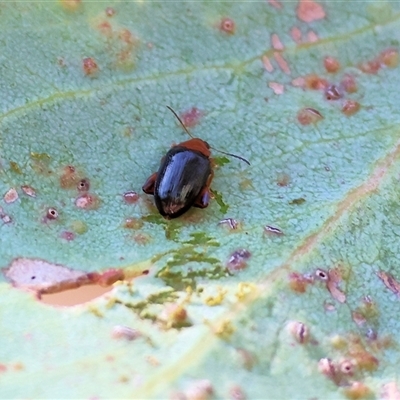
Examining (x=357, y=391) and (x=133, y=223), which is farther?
(x=133, y=223)

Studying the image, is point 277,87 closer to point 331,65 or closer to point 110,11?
point 331,65

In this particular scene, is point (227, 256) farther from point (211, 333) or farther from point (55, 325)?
point (55, 325)

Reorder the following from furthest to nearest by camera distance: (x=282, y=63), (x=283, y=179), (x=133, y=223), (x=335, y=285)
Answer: (x=282, y=63), (x=283, y=179), (x=133, y=223), (x=335, y=285)

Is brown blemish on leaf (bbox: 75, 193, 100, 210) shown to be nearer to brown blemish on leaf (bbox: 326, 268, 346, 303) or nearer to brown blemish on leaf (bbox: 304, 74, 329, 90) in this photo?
Answer: brown blemish on leaf (bbox: 326, 268, 346, 303)

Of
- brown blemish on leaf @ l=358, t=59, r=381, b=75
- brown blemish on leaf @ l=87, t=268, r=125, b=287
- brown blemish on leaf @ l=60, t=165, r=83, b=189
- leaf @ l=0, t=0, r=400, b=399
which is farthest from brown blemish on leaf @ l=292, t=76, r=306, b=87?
brown blemish on leaf @ l=87, t=268, r=125, b=287

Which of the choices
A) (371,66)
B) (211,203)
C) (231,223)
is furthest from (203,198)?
(371,66)

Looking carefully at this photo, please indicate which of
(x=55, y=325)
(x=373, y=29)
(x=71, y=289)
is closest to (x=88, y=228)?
(x=71, y=289)
